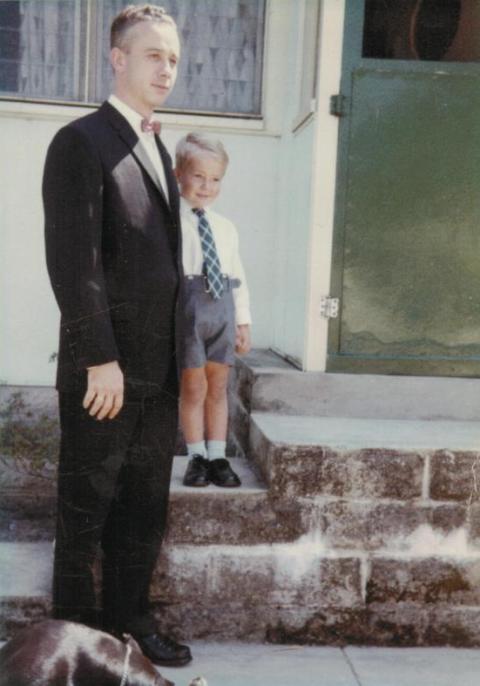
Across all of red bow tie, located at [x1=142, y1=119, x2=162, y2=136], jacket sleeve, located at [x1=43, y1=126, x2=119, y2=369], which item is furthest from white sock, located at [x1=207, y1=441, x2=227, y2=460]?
red bow tie, located at [x1=142, y1=119, x2=162, y2=136]

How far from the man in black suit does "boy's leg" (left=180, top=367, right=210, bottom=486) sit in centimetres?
38

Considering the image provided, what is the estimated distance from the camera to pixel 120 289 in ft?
9.37

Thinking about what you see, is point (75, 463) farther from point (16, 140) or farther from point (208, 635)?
point (16, 140)

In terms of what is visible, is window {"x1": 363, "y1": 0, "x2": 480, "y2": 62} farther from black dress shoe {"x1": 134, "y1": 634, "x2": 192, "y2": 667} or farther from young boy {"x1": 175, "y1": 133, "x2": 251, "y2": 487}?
black dress shoe {"x1": 134, "y1": 634, "x2": 192, "y2": 667}

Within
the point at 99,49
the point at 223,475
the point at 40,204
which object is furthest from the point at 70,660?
the point at 99,49

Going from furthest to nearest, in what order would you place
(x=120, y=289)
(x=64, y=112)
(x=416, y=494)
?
(x=64, y=112), (x=416, y=494), (x=120, y=289)

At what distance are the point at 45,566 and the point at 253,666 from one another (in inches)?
36.6

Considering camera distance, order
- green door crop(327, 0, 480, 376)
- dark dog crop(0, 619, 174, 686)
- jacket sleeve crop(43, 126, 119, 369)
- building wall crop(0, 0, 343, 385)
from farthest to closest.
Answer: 1. building wall crop(0, 0, 343, 385)
2. green door crop(327, 0, 480, 376)
3. jacket sleeve crop(43, 126, 119, 369)
4. dark dog crop(0, 619, 174, 686)

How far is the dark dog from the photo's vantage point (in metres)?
2.34

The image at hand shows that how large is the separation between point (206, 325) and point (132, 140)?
92 cm

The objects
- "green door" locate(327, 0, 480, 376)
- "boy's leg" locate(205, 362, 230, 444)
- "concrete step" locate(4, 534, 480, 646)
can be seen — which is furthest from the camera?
"green door" locate(327, 0, 480, 376)

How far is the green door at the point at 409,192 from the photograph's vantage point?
161 inches

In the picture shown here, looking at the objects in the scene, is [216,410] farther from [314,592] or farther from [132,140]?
[132,140]

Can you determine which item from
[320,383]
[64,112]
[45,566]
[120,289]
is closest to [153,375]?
[120,289]
